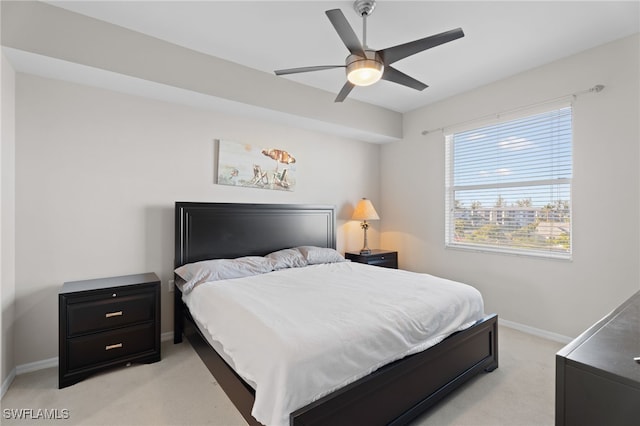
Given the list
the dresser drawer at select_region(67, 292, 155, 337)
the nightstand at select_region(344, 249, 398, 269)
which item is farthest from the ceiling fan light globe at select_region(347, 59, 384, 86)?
the nightstand at select_region(344, 249, 398, 269)

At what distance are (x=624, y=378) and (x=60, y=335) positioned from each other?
3.10 meters

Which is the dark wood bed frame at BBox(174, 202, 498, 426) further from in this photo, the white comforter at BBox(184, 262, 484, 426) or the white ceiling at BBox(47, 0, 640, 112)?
the white ceiling at BBox(47, 0, 640, 112)

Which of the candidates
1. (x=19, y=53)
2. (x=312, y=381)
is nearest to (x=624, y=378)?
(x=312, y=381)

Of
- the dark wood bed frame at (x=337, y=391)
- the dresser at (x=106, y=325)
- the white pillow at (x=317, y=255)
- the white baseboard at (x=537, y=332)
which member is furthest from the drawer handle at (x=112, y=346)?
the white baseboard at (x=537, y=332)

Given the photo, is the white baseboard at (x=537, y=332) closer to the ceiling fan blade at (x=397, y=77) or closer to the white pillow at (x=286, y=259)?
the white pillow at (x=286, y=259)

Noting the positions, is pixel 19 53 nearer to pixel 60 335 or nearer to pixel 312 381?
pixel 60 335

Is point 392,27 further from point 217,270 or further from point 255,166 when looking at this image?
point 217,270

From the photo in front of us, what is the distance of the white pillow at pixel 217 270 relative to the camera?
105 inches

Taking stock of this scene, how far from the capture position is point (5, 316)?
220 centimetres

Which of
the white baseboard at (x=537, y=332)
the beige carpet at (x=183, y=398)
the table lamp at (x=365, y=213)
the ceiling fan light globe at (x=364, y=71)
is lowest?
the beige carpet at (x=183, y=398)

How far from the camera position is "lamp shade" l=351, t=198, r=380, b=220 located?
14.0ft

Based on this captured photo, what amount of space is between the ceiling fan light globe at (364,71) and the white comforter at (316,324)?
1561 millimetres

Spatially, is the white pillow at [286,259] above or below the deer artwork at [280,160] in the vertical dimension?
below

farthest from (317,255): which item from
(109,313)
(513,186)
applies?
(513,186)
